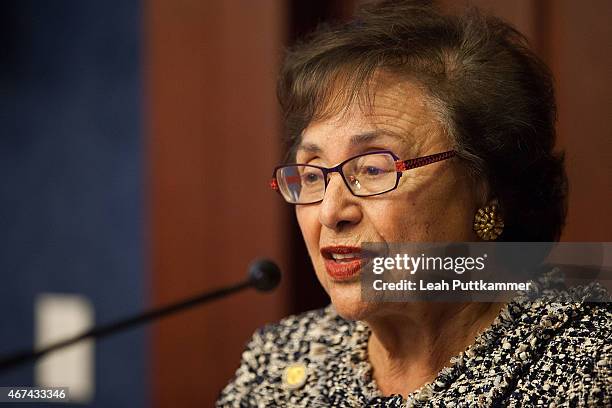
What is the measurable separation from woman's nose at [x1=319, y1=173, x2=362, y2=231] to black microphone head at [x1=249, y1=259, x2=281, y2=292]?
125mm

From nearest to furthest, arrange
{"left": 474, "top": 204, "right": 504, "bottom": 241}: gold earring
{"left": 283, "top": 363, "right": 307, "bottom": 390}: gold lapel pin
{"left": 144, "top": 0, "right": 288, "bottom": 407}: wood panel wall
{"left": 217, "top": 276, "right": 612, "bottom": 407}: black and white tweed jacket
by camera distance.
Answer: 1. {"left": 217, "top": 276, "right": 612, "bottom": 407}: black and white tweed jacket
2. {"left": 474, "top": 204, "right": 504, "bottom": 241}: gold earring
3. {"left": 283, "top": 363, "right": 307, "bottom": 390}: gold lapel pin
4. {"left": 144, "top": 0, "right": 288, "bottom": 407}: wood panel wall

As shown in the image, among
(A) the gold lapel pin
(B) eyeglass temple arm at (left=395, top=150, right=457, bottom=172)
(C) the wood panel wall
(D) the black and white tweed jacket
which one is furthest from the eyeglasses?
(C) the wood panel wall

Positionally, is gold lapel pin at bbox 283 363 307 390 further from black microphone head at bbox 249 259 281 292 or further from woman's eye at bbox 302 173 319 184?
woman's eye at bbox 302 173 319 184

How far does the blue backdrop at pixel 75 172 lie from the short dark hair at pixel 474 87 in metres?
1.40

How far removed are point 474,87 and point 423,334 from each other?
13.7 inches

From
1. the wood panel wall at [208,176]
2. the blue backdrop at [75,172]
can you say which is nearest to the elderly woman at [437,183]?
the wood panel wall at [208,176]

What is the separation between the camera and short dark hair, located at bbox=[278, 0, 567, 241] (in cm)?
119

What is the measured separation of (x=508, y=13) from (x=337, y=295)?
19.7 inches

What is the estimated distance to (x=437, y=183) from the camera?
46.5 inches

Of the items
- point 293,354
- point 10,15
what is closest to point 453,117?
point 293,354

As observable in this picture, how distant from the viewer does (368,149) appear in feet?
3.89

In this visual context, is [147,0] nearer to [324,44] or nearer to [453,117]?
[324,44]

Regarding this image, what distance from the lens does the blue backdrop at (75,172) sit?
8.49ft

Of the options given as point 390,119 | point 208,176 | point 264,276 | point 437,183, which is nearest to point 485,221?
point 437,183
